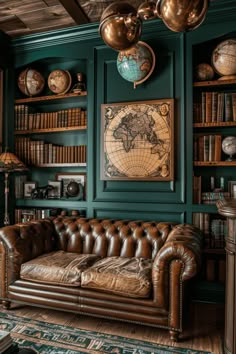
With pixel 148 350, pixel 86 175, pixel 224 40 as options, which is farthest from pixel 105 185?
pixel 224 40

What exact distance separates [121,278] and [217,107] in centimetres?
194

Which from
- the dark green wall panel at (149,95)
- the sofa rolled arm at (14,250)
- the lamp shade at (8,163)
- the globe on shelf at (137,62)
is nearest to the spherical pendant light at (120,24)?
the globe on shelf at (137,62)

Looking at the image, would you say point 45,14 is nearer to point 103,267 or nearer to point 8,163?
point 8,163

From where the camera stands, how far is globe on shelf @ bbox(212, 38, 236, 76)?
2.83 meters

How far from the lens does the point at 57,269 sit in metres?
2.46

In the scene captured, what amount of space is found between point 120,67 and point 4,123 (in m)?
1.63

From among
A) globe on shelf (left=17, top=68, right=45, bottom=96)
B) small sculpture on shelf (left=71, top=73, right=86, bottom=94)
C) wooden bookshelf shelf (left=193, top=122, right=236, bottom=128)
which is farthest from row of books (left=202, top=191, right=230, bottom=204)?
globe on shelf (left=17, top=68, right=45, bottom=96)

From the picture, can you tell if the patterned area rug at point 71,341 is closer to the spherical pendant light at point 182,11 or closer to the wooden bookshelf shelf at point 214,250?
the wooden bookshelf shelf at point 214,250

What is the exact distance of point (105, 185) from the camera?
10.9 ft

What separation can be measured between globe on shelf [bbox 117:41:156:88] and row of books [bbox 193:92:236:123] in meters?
0.64

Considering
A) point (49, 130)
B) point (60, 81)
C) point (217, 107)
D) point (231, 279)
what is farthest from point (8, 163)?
point (231, 279)

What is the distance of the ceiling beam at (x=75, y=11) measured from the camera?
2810 millimetres

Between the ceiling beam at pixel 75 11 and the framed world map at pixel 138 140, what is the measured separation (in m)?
0.96

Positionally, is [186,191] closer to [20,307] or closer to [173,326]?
[173,326]
